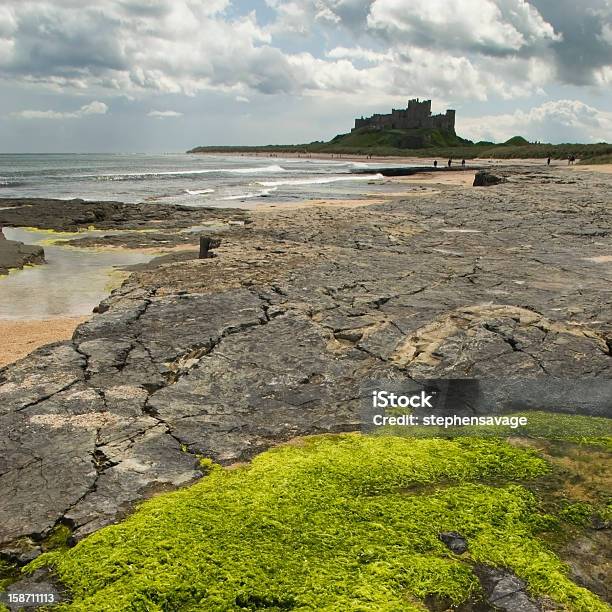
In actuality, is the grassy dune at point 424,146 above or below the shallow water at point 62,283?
above

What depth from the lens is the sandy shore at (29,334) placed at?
7348mm

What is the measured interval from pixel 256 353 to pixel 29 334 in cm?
442

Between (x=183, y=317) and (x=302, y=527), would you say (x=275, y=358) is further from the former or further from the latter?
(x=302, y=527)

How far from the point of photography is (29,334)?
8.25m

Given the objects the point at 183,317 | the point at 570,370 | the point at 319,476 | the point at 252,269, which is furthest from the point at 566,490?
the point at 252,269

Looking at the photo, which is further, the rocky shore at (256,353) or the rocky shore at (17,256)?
the rocky shore at (17,256)

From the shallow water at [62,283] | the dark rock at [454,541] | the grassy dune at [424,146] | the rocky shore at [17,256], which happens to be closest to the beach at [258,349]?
the shallow water at [62,283]

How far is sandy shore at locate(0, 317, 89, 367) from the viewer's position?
7.35m

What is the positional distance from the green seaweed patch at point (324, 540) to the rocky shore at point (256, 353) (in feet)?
1.14

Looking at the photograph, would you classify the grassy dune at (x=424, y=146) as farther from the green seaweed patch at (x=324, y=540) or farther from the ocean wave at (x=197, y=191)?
the green seaweed patch at (x=324, y=540)

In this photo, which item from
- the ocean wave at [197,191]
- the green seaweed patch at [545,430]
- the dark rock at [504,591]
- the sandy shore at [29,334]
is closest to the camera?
the dark rock at [504,591]

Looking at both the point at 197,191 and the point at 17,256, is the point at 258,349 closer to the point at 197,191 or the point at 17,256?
the point at 17,256

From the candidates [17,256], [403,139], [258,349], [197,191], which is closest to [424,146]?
[403,139]

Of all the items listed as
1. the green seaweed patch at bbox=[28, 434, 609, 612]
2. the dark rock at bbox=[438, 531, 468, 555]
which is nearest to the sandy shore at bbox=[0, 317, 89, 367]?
the green seaweed patch at bbox=[28, 434, 609, 612]
